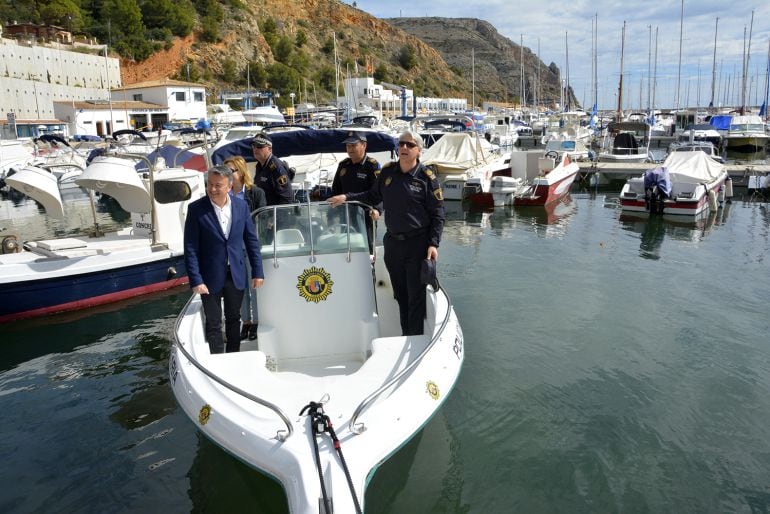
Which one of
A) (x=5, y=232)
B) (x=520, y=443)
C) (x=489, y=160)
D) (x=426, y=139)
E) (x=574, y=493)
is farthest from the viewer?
(x=426, y=139)

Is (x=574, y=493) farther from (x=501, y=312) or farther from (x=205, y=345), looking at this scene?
(x=501, y=312)

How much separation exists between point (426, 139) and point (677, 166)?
13193 mm

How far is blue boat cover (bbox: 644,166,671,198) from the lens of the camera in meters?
16.2

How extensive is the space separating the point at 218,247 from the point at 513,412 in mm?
3150

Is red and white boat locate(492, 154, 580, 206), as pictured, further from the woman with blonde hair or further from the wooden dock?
the woman with blonde hair

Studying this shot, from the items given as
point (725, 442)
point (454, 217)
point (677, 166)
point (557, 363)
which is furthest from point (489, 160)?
point (725, 442)

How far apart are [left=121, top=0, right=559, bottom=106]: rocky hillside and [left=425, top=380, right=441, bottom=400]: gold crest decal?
2113 inches

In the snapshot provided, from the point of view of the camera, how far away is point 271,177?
6.28 meters

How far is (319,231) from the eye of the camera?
489 centimetres

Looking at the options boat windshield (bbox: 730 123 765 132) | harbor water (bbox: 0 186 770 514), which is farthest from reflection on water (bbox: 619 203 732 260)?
boat windshield (bbox: 730 123 765 132)

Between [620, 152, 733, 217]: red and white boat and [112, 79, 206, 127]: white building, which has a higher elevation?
[112, 79, 206, 127]: white building

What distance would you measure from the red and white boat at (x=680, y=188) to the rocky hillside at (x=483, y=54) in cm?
11388

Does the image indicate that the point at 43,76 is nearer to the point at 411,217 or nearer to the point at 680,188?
the point at 680,188

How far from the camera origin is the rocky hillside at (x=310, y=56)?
62688 mm
